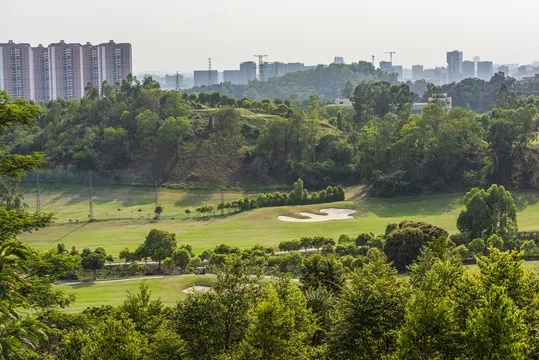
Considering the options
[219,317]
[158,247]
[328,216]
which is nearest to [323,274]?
[219,317]

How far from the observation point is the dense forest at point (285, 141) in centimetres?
7694

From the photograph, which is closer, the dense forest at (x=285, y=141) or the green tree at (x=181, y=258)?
the green tree at (x=181, y=258)

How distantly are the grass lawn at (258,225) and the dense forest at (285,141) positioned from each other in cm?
477

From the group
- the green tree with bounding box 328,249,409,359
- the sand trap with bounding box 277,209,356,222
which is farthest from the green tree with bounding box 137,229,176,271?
the green tree with bounding box 328,249,409,359

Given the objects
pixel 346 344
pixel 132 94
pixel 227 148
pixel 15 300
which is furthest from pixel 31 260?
pixel 132 94

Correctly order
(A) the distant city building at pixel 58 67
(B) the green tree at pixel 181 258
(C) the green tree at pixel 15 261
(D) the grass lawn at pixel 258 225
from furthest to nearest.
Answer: (A) the distant city building at pixel 58 67 < (D) the grass lawn at pixel 258 225 < (B) the green tree at pixel 181 258 < (C) the green tree at pixel 15 261

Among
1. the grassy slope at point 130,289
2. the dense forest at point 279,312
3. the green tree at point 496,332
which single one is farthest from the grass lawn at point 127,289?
the green tree at point 496,332

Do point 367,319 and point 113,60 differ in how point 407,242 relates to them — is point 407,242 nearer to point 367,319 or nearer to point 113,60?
point 367,319

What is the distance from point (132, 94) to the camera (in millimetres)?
101812

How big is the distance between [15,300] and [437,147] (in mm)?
67497

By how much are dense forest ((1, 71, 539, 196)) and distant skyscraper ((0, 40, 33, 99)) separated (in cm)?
5218

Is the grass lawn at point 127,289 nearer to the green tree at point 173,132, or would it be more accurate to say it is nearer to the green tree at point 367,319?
the green tree at point 367,319

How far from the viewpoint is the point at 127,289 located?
4069 cm

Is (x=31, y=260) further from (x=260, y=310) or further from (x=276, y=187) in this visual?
(x=276, y=187)
